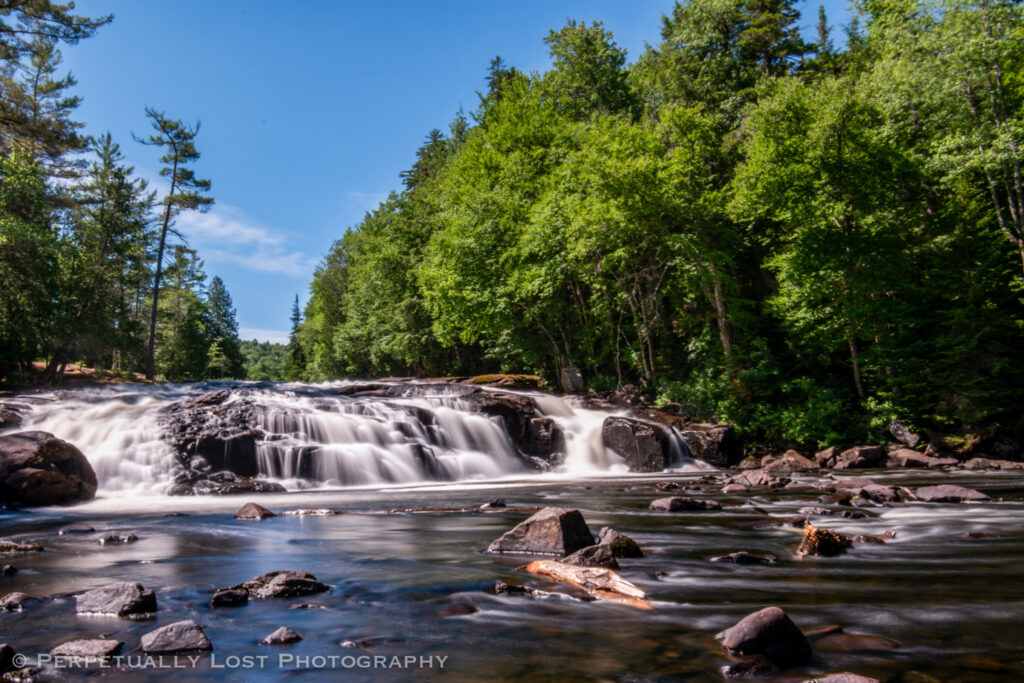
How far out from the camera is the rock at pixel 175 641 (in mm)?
3629

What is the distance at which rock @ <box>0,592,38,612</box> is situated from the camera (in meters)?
4.58

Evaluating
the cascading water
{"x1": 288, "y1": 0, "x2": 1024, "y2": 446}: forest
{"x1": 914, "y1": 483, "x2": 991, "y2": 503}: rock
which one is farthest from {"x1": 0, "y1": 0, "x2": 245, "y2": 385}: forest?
{"x1": 914, "y1": 483, "x2": 991, "y2": 503}: rock

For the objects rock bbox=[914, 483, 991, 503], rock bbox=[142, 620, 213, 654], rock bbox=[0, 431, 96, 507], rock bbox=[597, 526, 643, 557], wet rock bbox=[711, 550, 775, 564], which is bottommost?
rock bbox=[914, 483, 991, 503]

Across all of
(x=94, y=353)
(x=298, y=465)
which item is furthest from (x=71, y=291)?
(x=298, y=465)

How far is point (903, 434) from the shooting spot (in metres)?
18.6

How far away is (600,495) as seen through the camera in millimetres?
12930

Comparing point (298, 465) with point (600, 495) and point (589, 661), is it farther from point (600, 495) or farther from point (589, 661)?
point (589, 661)

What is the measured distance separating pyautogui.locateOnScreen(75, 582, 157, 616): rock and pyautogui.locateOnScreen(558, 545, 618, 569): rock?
3582 millimetres

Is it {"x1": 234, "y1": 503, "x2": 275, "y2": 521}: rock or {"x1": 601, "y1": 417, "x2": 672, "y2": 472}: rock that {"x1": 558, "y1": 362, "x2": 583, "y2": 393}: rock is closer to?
{"x1": 601, "y1": 417, "x2": 672, "y2": 472}: rock

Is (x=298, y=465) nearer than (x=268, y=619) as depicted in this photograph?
No

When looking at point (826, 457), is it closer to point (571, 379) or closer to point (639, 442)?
point (639, 442)

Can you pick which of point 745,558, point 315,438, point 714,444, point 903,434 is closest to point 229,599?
point 745,558

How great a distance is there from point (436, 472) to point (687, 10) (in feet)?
102

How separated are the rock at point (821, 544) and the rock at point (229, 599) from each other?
5637 millimetres
